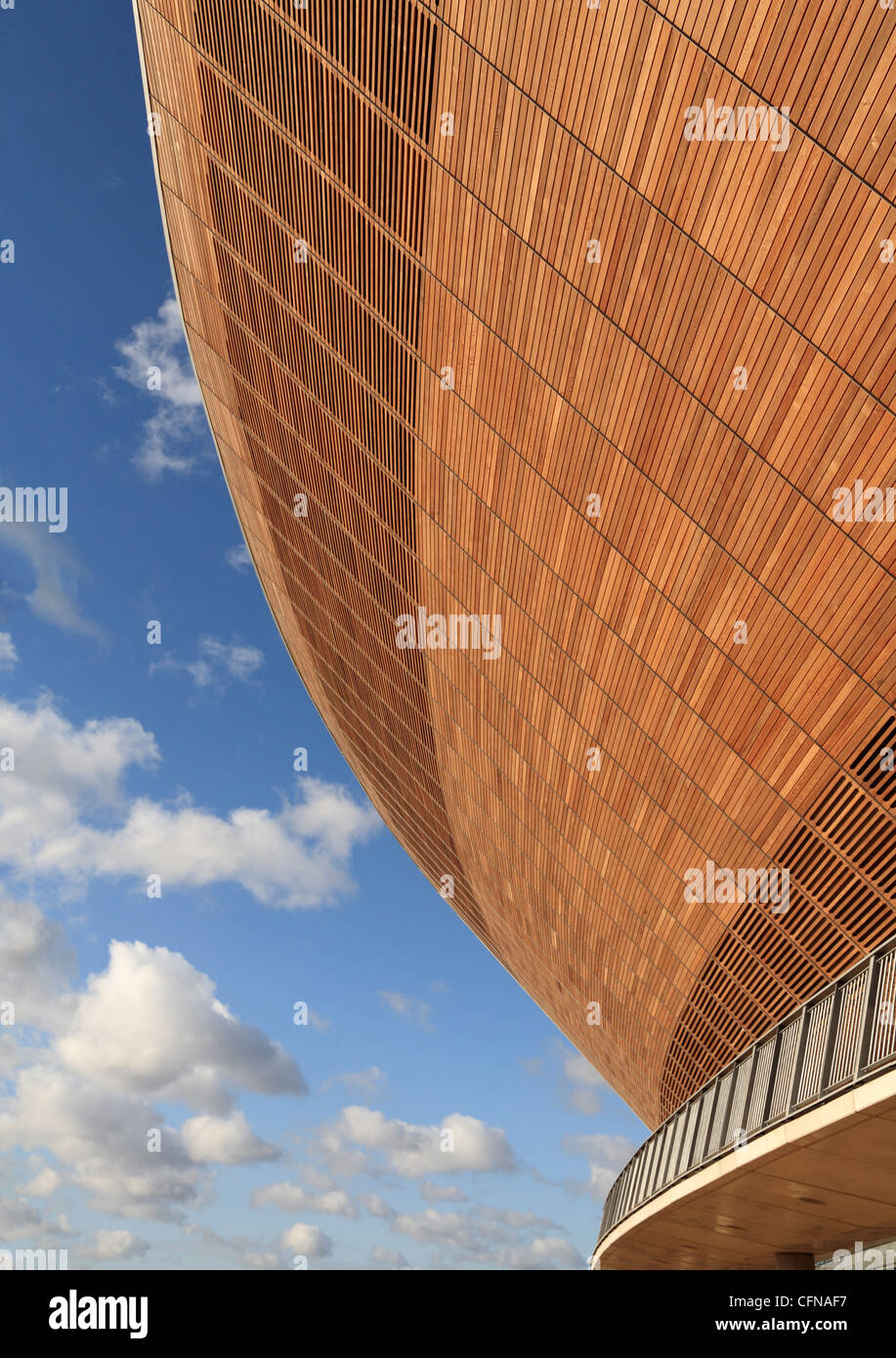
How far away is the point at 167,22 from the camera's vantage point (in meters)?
14.5

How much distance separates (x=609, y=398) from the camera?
11883 mm

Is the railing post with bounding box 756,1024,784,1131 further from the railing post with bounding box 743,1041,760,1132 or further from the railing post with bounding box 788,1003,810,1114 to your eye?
the railing post with bounding box 788,1003,810,1114

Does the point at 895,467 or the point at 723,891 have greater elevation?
the point at 895,467

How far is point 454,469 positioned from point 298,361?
3742 millimetres

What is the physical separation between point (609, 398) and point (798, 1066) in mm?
7570

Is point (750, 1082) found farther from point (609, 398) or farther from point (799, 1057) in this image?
point (609, 398)

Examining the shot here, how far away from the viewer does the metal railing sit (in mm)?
10156

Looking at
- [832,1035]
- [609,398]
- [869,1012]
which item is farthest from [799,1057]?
[609,398]

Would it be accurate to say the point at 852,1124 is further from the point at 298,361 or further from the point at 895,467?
the point at 298,361

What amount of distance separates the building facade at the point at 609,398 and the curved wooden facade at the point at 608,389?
43mm

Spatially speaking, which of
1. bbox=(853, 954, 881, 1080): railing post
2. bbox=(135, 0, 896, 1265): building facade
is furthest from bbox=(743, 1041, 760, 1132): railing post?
bbox=(853, 954, 881, 1080): railing post

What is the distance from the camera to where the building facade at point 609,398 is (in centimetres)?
934

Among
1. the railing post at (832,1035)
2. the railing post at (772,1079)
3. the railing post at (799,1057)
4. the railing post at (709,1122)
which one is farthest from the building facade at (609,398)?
the railing post at (709,1122)
